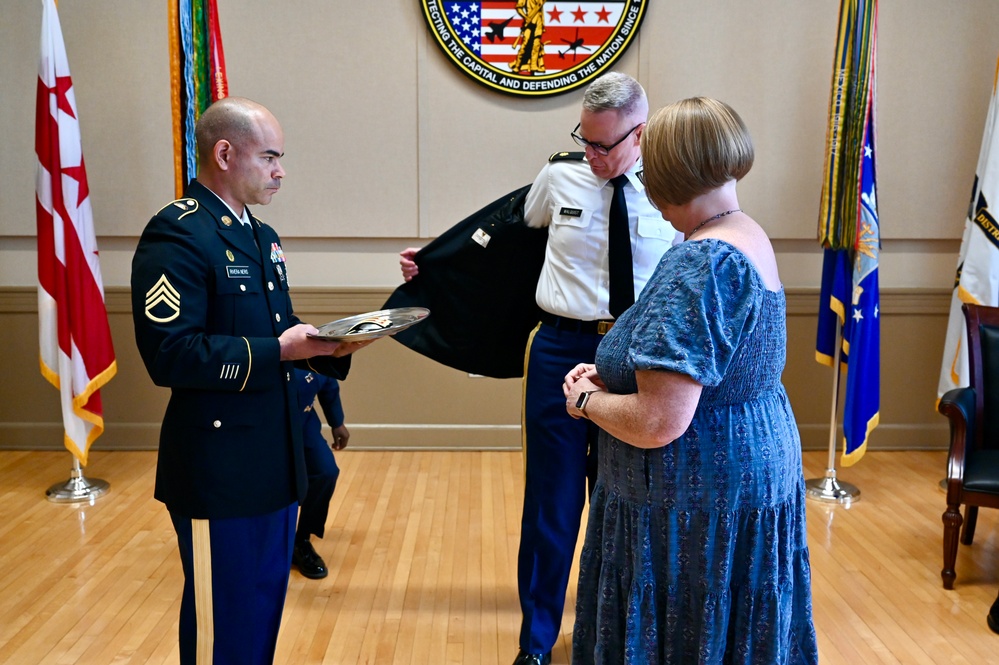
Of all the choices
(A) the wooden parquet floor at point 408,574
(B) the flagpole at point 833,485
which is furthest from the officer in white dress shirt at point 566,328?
Result: (B) the flagpole at point 833,485

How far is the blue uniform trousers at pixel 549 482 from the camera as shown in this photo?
2.71m

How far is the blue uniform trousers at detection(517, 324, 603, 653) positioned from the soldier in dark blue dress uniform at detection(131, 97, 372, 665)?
2.63 feet

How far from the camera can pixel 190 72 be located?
3750mm

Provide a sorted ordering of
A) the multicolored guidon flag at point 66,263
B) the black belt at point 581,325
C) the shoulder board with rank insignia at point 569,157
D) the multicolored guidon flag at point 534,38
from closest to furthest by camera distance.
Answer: the black belt at point 581,325, the shoulder board with rank insignia at point 569,157, the multicolored guidon flag at point 66,263, the multicolored guidon flag at point 534,38

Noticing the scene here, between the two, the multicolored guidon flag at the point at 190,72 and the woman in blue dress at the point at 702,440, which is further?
the multicolored guidon flag at the point at 190,72

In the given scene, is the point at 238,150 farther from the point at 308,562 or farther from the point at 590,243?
the point at 308,562

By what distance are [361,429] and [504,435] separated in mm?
782

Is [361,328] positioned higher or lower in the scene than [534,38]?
lower

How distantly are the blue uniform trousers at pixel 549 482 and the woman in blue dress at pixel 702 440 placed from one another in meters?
0.96

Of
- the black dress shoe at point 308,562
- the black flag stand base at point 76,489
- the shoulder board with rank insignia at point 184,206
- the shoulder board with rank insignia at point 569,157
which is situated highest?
the shoulder board with rank insignia at point 569,157

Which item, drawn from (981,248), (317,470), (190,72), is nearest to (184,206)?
(317,470)

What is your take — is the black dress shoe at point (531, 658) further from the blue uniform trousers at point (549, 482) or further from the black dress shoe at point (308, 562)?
the black dress shoe at point (308, 562)

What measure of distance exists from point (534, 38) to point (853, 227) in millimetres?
1833

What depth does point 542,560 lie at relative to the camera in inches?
109
